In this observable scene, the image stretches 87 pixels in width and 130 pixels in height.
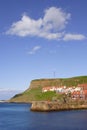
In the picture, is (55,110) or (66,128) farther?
(55,110)

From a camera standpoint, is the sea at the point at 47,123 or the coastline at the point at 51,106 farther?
the coastline at the point at 51,106

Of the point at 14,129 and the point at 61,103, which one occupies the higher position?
the point at 61,103

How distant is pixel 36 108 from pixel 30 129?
7001cm

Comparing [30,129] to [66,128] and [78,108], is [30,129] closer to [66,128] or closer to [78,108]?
[66,128]

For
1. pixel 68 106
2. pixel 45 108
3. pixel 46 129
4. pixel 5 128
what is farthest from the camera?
pixel 68 106

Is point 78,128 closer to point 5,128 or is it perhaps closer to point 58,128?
point 58,128

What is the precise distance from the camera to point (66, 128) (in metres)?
91.4

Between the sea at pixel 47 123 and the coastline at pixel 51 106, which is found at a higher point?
the coastline at pixel 51 106

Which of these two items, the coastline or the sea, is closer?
the sea

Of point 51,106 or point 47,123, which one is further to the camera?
point 51,106

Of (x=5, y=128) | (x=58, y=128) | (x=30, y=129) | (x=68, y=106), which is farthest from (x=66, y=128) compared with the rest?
(x=68, y=106)

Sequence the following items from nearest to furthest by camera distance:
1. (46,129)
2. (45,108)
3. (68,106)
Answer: (46,129) < (45,108) < (68,106)

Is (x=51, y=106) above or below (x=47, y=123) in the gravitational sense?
above

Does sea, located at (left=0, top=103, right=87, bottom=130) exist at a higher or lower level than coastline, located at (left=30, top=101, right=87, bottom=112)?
lower
